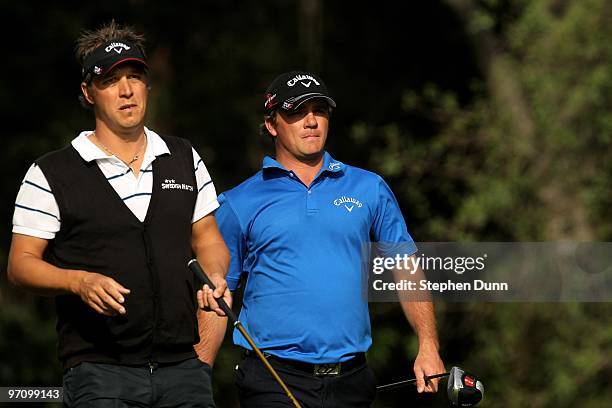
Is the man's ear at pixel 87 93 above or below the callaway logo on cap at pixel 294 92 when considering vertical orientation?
below

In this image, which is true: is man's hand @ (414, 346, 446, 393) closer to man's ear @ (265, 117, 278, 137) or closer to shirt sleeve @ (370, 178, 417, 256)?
shirt sleeve @ (370, 178, 417, 256)

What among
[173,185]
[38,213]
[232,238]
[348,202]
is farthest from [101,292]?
[348,202]

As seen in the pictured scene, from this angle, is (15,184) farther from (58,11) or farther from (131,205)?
Result: (131,205)

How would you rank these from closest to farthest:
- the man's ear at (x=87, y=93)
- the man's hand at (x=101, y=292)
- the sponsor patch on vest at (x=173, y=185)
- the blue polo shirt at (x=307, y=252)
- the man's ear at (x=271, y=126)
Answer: the man's hand at (x=101, y=292)
the sponsor patch on vest at (x=173, y=185)
the man's ear at (x=87, y=93)
the blue polo shirt at (x=307, y=252)
the man's ear at (x=271, y=126)

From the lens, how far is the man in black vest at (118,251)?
5.83 m

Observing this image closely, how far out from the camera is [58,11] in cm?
1964

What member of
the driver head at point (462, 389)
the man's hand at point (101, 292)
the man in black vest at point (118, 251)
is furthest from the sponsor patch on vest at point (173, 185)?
the driver head at point (462, 389)

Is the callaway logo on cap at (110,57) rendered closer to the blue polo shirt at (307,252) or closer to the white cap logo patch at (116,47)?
the white cap logo patch at (116,47)

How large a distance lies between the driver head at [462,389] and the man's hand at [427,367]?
0.22ft

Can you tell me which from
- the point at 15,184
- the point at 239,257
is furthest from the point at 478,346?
the point at 239,257

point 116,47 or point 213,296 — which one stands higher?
point 116,47

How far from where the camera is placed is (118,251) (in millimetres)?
5852

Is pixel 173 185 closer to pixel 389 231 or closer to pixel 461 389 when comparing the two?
pixel 389 231

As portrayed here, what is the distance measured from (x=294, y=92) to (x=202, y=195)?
1.08m
